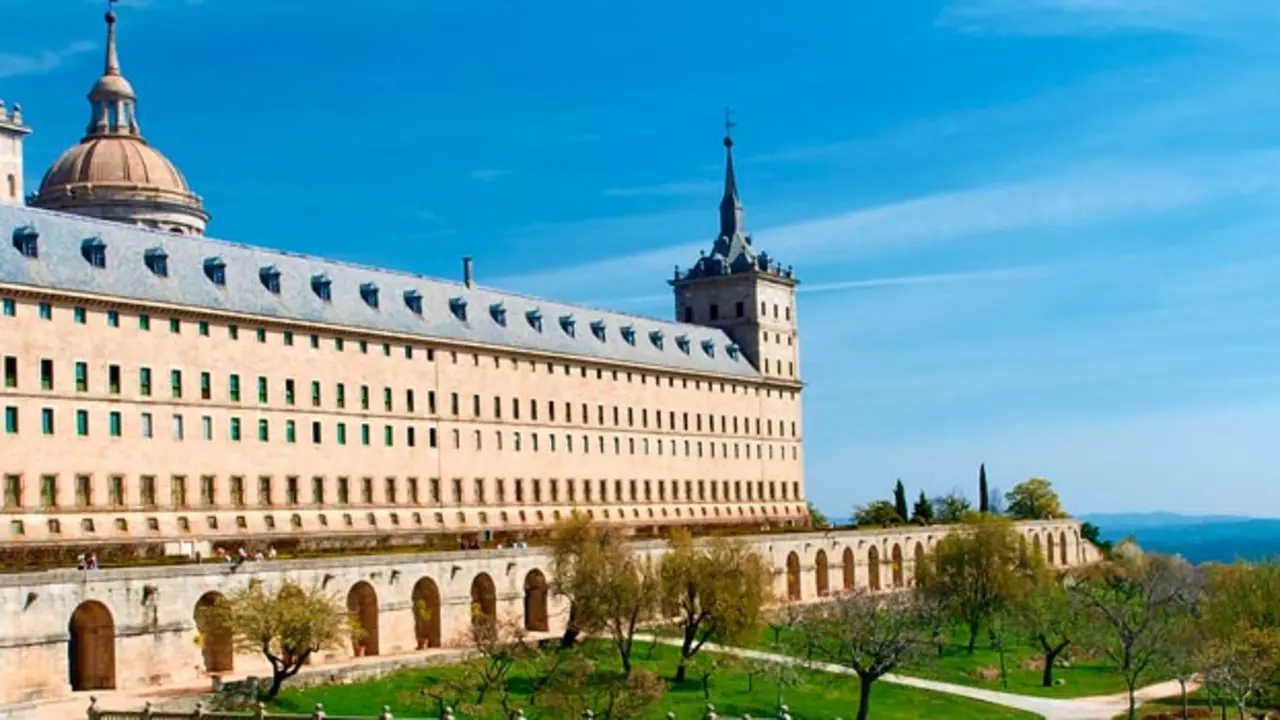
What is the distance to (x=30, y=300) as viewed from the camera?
61.3 m

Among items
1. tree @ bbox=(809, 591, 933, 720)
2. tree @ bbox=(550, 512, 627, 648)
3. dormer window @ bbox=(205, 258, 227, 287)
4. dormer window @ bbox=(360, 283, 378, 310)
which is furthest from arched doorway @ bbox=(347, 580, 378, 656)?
dormer window @ bbox=(360, 283, 378, 310)

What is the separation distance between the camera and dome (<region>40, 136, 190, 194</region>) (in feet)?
A: 286

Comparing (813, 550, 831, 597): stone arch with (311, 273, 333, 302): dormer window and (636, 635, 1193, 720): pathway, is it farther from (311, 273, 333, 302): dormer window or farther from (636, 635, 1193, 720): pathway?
(311, 273, 333, 302): dormer window

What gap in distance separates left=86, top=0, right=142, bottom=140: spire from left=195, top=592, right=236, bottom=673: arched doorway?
45.1m

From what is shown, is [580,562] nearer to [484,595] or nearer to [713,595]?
[484,595]

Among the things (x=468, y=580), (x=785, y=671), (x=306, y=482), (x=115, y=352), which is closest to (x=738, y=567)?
(x=785, y=671)

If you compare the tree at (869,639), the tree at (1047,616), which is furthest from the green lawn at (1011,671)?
the tree at (869,639)

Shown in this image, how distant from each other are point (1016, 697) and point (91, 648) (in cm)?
3932

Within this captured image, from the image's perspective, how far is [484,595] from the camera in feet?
218

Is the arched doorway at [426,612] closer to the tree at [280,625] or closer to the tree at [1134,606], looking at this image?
the tree at [280,625]

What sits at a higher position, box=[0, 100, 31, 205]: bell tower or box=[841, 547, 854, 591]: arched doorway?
box=[0, 100, 31, 205]: bell tower

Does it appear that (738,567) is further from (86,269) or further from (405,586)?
(86,269)

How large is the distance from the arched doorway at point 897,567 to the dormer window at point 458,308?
3675cm

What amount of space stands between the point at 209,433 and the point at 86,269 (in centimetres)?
919
